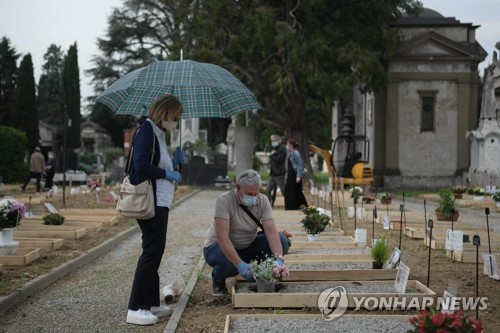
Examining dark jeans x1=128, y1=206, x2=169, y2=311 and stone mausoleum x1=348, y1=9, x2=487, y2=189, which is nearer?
dark jeans x1=128, y1=206, x2=169, y2=311

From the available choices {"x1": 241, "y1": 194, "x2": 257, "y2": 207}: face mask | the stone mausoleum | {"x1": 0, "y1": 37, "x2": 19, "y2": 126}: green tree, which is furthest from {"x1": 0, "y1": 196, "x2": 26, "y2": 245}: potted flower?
{"x1": 0, "y1": 37, "x2": 19, "y2": 126}: green tree

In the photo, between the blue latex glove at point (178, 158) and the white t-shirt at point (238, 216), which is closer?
the white t-shirt at point (238, 216)

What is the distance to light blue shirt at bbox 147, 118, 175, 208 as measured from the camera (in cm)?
586

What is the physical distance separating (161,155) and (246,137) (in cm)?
1230

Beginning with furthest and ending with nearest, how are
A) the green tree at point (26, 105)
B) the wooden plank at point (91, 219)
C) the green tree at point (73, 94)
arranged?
the green tree at point (73, 94)
the green tree at point (26, 105)
the wooden plank at point (91, 219)

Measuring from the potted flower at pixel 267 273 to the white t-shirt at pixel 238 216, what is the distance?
1.53 ft

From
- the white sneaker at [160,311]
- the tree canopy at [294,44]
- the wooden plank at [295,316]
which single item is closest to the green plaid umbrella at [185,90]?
the white sneaker at [160,311]

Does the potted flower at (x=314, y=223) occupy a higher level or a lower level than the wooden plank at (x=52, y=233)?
higher

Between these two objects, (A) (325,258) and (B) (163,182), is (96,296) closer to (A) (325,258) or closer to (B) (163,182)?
(B) (163,182)

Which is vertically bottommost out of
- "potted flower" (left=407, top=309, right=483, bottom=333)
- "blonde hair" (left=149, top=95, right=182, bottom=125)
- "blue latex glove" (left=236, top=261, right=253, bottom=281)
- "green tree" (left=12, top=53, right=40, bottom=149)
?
"blue latex glove" (left=236, top=261, right=253, bottom=281)

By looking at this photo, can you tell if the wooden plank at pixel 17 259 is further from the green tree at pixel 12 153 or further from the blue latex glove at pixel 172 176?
the green tree at pixel 12 153

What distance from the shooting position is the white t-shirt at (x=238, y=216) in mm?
6305

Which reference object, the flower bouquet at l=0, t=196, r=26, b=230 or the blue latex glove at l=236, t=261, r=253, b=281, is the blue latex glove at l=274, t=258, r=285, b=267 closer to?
the blue latex glove at l=236, t=261, r=253, b=281

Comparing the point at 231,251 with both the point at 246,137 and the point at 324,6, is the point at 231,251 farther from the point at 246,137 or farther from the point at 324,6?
the point at 324,6
